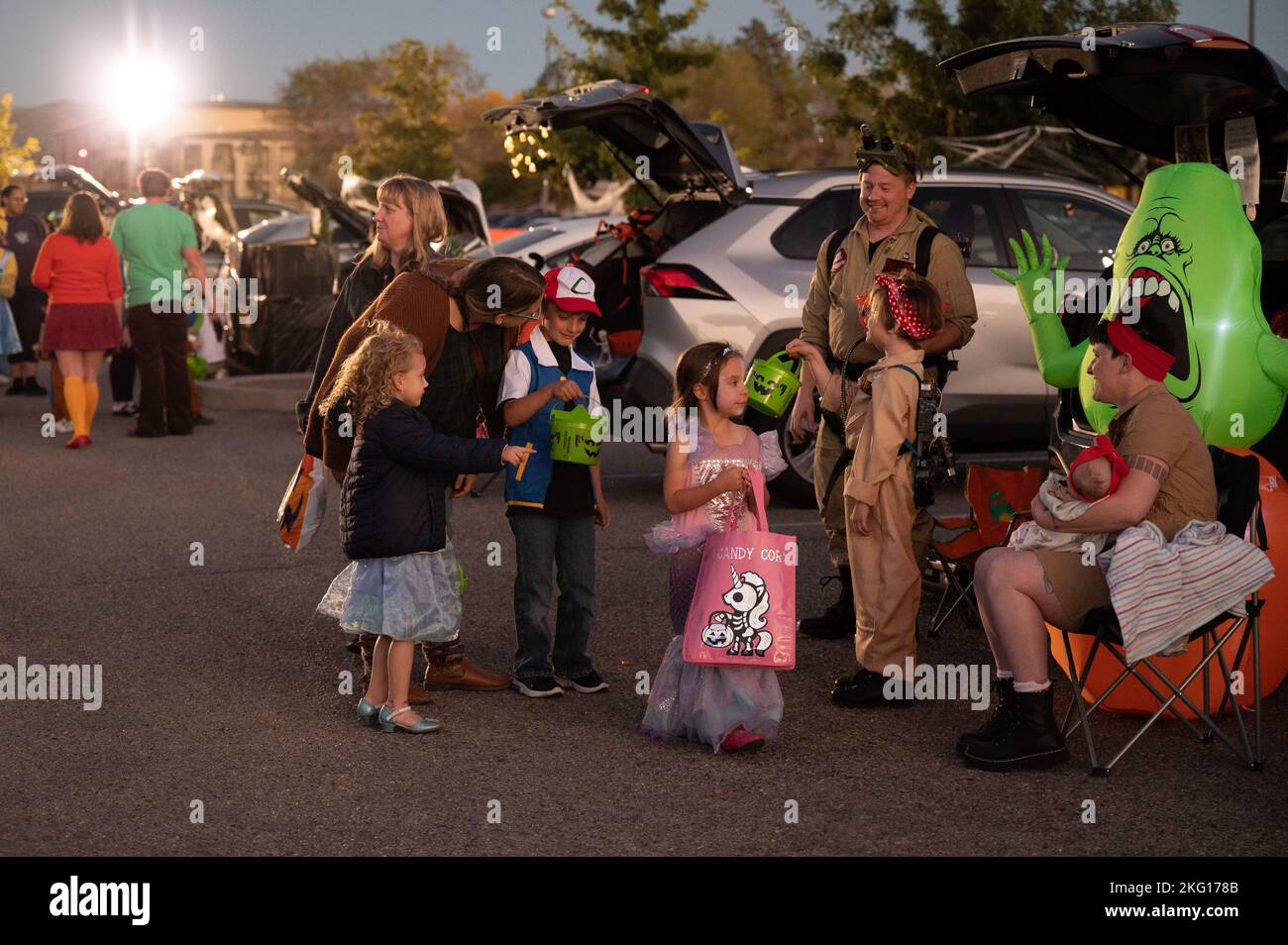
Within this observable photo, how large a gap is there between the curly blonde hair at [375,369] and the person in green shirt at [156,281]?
26.1 feet

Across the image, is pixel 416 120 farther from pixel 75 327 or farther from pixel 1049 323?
pixel 1049 323

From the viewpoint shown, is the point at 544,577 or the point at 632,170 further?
the point at 632,170

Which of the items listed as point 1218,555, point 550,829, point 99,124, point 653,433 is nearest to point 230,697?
point 550,829

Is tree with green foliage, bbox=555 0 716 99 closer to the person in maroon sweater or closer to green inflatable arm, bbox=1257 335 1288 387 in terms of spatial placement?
the person in maroon sweater

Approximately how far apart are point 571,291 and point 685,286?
13.7ft

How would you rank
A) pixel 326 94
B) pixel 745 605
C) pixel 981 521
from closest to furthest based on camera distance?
pixel 745 605 → pixel 981 521 → pixel 326 94

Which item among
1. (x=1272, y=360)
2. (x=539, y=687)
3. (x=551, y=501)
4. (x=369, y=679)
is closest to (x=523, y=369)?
(x=551, y=501)

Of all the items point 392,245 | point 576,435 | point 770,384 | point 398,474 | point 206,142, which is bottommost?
point 398,474

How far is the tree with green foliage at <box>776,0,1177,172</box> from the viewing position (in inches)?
971

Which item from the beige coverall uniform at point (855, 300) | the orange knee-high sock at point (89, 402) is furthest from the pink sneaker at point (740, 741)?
the orange knee-high sock at point (89, 402)

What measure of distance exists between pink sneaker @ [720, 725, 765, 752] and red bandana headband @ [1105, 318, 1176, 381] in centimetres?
166

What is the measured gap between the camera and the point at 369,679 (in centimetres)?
627

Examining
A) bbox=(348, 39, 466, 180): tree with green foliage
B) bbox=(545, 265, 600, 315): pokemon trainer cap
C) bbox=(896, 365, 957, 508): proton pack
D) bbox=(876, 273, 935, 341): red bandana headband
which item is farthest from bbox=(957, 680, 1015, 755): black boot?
bbox=(348, 39, 466, 180): tree with green foliage

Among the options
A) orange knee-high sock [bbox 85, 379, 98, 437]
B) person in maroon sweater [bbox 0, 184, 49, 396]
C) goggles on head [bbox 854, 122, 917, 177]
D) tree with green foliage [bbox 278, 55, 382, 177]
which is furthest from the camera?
tree with green foliage [bbox 278, 55, 382, 177]
